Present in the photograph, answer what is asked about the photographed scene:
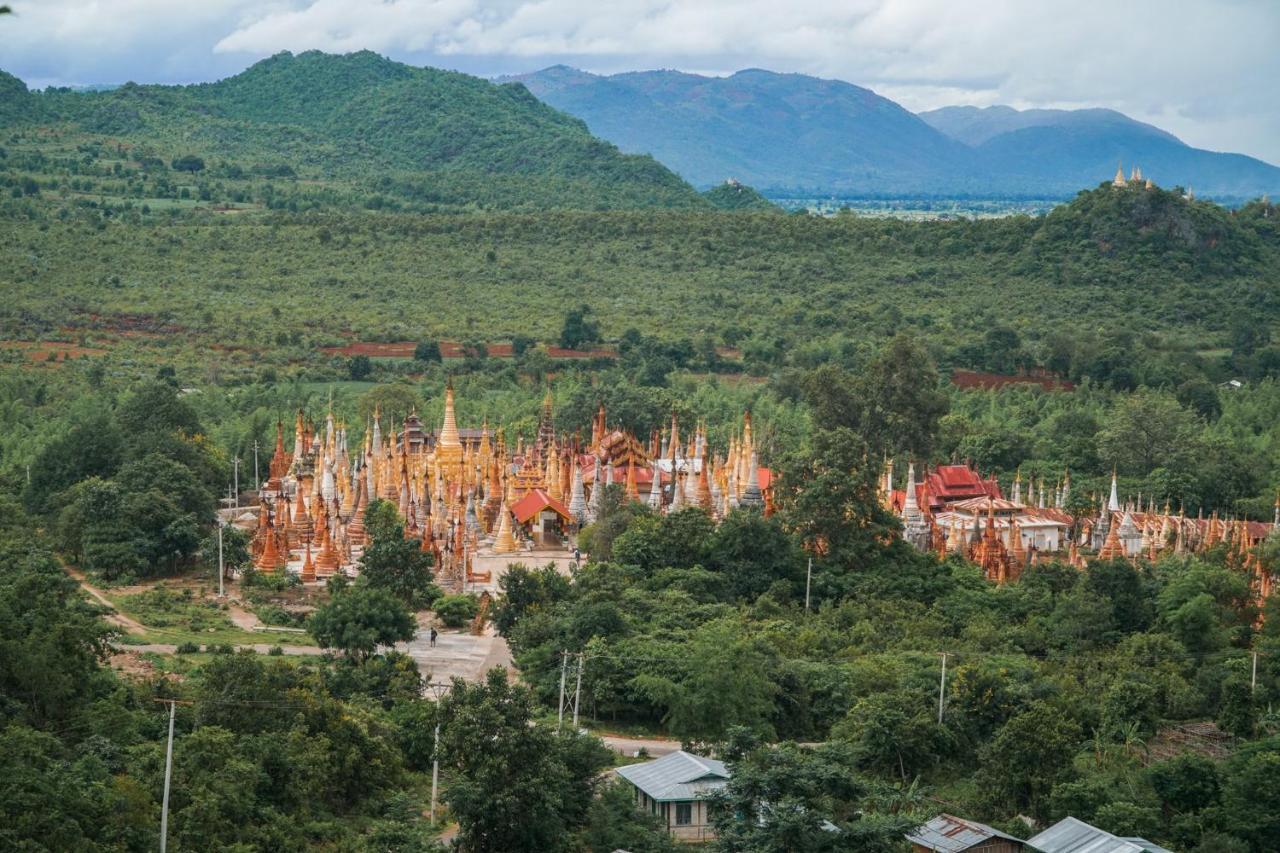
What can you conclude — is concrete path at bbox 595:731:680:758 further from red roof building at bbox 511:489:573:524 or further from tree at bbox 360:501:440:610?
red roof building at bbox 511:489:573:524

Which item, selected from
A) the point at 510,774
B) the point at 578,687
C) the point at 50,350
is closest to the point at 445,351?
the point at 50,350

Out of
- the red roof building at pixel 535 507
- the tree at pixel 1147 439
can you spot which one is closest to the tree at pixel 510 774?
the red roof building at pixel 535 507

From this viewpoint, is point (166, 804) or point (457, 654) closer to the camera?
point (166, 804)

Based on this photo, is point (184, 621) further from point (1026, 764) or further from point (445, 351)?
point (445, 351)

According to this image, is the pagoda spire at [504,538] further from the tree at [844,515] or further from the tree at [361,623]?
the tree at [361,623]

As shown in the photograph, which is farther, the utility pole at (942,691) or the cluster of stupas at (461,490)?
the cluster of stupas at (461,490)
